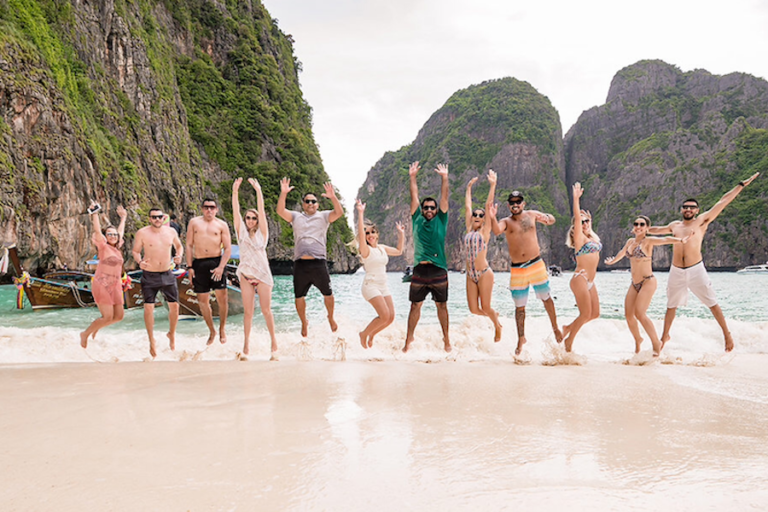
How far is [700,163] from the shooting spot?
90.8 meters

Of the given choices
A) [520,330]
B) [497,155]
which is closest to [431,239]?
[520,330]

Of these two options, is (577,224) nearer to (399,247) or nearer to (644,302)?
(644,302)

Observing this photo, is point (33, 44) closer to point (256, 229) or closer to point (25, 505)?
point (256, 229)

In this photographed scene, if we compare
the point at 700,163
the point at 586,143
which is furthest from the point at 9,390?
the point at 586,143

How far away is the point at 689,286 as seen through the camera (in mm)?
6828

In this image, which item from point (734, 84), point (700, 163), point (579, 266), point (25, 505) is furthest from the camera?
point (734, 84)

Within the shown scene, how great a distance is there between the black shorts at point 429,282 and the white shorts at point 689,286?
3.33 metres

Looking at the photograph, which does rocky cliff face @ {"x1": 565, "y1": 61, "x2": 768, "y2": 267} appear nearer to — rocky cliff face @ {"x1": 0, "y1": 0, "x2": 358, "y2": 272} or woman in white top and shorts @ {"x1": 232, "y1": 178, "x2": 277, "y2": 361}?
rocky cliff face @ {"x1": 0, "y1": 0, "x2": 358, "y2": 272}

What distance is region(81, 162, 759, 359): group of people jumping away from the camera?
6.45 metres

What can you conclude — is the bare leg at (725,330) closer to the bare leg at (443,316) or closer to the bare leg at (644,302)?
the bare leg at (644,302)

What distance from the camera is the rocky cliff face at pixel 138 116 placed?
923 inches

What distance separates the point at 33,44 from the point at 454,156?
108315 millimetres

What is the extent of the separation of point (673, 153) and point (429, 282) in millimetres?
114285

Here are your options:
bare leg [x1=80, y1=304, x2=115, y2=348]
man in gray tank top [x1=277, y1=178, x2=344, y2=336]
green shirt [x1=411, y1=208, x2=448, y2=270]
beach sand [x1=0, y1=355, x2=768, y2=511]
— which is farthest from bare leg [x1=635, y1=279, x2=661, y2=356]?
bare leg [x1=80, y1=304, x2=115, y2=348]
